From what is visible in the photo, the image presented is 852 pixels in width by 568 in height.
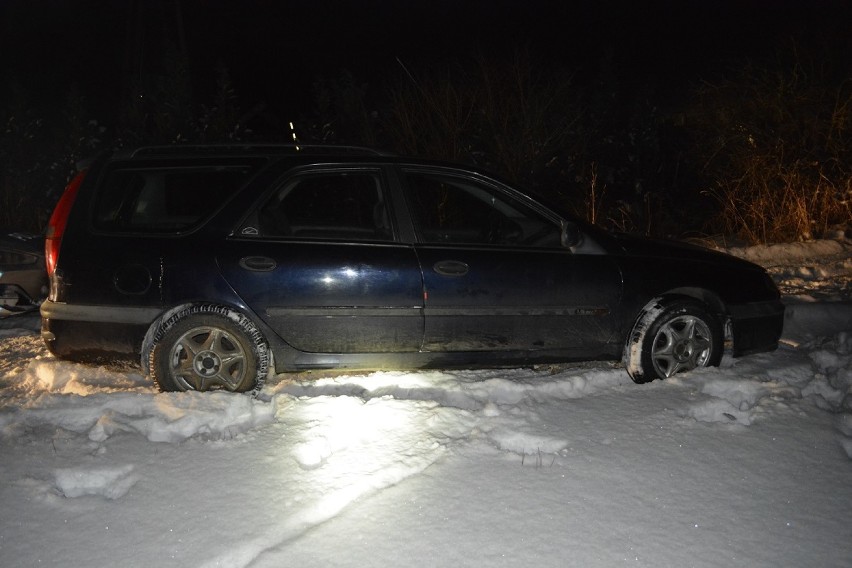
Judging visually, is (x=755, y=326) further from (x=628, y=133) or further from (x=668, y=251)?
Result: (x=628, y=133)

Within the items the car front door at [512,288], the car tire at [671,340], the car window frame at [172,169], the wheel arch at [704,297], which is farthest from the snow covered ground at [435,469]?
the car window frame at [172,169]

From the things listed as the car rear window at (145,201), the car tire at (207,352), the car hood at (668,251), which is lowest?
the car tire at (207,352)

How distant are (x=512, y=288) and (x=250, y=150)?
1.90 m

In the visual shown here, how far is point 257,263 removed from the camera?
4555 millimetres

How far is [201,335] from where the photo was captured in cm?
464

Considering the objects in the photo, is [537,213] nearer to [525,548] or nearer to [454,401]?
[454,401]

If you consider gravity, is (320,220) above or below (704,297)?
above

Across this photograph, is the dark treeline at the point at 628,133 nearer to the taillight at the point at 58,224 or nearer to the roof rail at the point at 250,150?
the roof rail at the point at 250,150

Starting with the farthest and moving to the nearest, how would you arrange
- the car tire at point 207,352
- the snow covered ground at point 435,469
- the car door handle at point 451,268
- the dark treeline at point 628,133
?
the dark treeline at point 628,133, the car door handle at point 451,268, the car tire at point 207,352, the snow covered ground at point 435,469

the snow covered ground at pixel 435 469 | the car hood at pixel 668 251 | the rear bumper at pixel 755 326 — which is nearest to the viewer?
the snow covered ground at pixel 435 469

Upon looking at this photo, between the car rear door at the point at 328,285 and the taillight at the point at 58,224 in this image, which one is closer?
the car rear door at the point at 328,285

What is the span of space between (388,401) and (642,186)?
805cm

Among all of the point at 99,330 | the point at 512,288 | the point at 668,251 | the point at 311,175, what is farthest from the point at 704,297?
the point at 99,330

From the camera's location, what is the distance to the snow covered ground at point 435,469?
302cm
